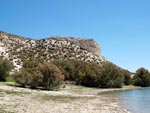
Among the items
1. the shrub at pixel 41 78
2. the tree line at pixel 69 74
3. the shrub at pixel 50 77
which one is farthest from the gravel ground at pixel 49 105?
the shrub at pixel 50 77

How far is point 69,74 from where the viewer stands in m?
130

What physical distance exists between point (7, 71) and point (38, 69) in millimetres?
10079

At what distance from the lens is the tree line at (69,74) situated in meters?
84.4

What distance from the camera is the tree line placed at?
84400 millimetres

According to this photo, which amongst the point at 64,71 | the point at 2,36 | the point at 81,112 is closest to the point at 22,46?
the point at 2,36

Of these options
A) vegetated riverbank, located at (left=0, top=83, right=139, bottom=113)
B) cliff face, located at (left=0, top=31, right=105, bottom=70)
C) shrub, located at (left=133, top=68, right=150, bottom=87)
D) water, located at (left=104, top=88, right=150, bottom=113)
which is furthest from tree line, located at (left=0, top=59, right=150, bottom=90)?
cliff face, located at (left=0, top=31, right=105, bottom=70)

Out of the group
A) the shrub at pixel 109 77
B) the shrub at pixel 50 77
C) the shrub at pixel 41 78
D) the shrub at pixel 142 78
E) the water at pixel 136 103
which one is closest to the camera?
the water at pixel 136 103

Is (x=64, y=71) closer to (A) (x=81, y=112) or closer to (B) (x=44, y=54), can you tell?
(B) (x=44, y=54)

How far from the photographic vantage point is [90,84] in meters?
129

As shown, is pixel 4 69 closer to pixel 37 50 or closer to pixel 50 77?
pixel 50 77

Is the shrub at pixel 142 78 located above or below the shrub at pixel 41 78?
above

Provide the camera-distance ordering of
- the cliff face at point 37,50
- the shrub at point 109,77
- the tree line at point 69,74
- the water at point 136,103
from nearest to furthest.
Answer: the water at point 136,103 < the tree line at point 69,74 < the shrub at point 109,77 < the cliff face at point 37,50

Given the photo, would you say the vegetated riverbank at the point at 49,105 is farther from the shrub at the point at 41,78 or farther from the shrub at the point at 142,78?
the shrub at the point at 142,78

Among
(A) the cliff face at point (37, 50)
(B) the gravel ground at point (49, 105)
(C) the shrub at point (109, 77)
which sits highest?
(A) the cliff face at point (37, 50)
